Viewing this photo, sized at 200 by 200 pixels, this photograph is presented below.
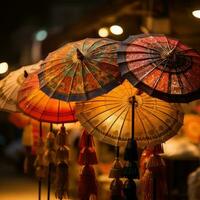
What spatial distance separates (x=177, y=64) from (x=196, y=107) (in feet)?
20.2

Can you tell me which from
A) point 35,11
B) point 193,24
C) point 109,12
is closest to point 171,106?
point 193,24

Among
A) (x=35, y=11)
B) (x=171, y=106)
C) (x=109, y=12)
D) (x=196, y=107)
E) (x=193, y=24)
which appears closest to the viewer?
(x=171, y=106)

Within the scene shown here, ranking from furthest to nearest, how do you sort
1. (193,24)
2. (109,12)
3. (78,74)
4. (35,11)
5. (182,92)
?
(35,11)
(109,12)
(193,24)
(78,74)
(182,92)

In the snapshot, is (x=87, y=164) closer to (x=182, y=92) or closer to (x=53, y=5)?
(x=182, y=92)

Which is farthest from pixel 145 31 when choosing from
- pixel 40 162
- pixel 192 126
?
pixel 40 162

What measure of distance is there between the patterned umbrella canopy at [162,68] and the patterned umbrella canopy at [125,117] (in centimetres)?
69

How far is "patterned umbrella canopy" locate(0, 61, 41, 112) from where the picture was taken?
8.10 meters

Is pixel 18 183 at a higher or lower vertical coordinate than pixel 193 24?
lower

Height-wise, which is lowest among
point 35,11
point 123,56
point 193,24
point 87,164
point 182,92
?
point 87,164

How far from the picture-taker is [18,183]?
63.3ft

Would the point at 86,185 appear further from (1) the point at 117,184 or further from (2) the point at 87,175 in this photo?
(1) the point at 117,184

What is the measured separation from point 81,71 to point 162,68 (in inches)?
38.7

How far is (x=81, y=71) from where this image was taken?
6.55 metres

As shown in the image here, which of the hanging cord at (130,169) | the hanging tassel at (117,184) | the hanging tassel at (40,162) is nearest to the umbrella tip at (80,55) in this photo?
the hanging cord at (130,169)
